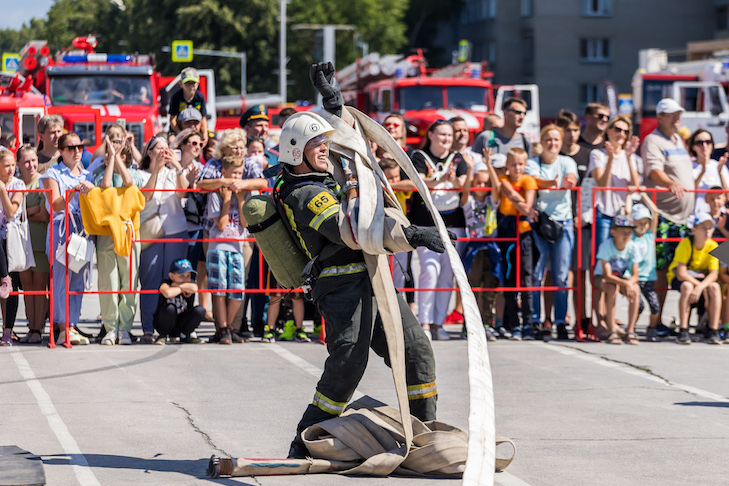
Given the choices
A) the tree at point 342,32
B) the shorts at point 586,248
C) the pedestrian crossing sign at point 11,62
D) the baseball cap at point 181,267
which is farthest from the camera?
the tree at point 342,32

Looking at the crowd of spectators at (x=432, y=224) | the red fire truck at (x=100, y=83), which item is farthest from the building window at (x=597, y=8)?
the crowd of spectators at (x=432, y=224)

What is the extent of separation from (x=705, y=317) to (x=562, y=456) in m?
5.60

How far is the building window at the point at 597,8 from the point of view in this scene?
62.3 m

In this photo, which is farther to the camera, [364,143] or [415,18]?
[415,18]

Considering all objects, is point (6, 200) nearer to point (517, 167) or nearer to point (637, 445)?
point (517, 167)

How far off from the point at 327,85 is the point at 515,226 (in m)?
5.43

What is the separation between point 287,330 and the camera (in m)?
11.3

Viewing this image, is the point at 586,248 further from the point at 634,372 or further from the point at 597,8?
the point at 597,8

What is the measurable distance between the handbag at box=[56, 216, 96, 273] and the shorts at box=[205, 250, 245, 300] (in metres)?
1.14

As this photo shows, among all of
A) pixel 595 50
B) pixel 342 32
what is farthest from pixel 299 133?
pixel 595 50

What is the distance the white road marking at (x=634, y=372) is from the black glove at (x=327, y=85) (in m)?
4.02

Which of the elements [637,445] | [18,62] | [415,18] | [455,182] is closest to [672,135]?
[455,182]

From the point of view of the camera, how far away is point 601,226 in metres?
11.5

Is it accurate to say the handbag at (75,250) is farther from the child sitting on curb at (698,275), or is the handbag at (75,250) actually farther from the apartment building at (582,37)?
the apartment building at (582,37)
